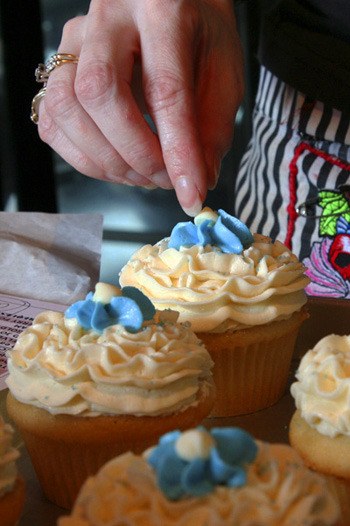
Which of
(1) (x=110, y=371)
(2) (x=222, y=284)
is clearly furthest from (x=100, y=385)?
(2) (x=222, y=284)

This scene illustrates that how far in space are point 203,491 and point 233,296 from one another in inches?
33.7

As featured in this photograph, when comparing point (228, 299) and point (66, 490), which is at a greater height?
point (228, 299)

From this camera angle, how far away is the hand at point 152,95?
172cm

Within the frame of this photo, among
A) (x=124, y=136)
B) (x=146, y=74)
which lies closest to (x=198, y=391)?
(x=124, y=136)

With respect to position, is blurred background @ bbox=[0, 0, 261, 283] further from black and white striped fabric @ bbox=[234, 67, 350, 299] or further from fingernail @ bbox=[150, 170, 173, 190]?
fingernail @ bbox=[150, 170, 173, 190]

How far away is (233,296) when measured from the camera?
1.86 m

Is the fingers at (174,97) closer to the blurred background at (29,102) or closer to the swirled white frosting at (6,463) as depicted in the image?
the swirled white frosting at (6,463)

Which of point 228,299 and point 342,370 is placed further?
point 228,299

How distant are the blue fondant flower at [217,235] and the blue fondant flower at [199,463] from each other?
3.09ft

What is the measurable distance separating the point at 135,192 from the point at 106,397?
3.25 metres

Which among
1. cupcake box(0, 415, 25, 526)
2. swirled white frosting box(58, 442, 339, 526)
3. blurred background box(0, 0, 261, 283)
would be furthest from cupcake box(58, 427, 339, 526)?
blurred background box(0, 0, 261, 283)

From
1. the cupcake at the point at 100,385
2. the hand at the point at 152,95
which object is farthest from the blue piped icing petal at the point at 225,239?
the cupcake at the point at 100,385

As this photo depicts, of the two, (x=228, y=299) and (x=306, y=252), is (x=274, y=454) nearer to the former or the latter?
(x=228, y=299)

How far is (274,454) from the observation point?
3.79 ft
